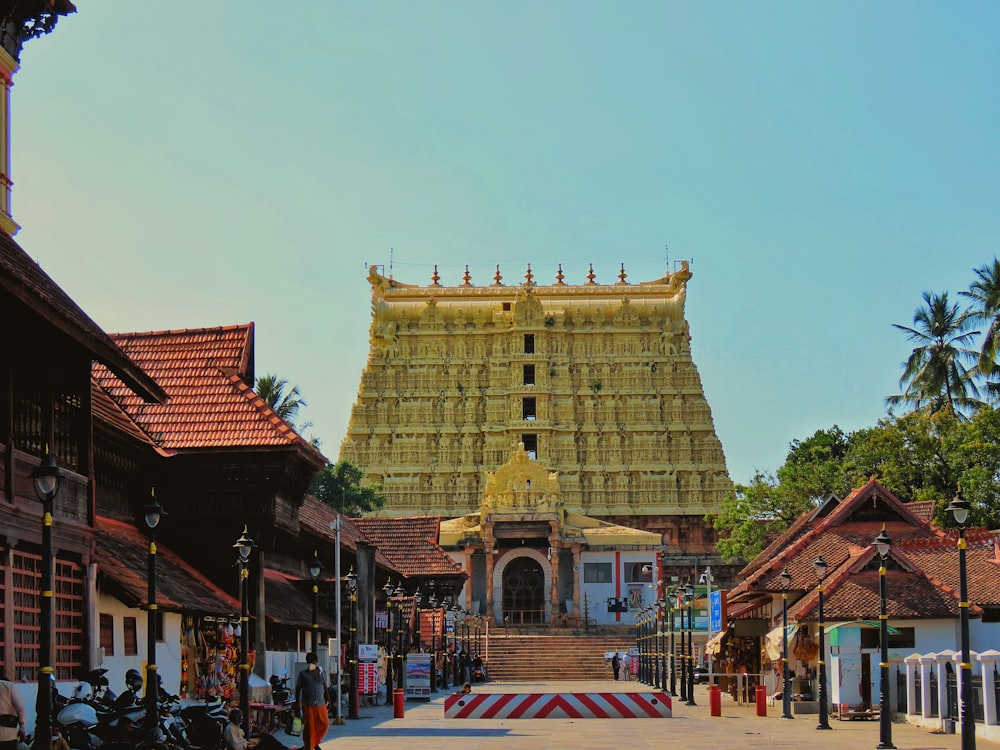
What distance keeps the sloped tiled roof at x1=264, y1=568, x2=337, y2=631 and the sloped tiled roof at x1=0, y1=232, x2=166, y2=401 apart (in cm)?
1014

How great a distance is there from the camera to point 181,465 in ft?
95.8

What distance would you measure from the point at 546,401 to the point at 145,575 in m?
68.8

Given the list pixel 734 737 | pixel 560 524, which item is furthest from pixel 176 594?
pixel 560 524

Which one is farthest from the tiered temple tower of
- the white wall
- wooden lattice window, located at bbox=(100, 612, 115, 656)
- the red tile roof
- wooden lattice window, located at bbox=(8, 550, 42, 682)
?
wooden lattice window, located at bbox=(8, 550, 42, 682)

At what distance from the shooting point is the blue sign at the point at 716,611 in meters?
41.8

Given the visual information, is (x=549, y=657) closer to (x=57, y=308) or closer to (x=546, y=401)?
(x=546, y=401)

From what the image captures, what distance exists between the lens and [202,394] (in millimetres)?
30578

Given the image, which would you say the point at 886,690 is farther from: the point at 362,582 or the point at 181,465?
the point at 362,582

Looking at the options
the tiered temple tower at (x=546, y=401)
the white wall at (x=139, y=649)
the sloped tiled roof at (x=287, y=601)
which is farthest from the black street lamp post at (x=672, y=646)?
the tiered temple tower at (x=546, y=401)

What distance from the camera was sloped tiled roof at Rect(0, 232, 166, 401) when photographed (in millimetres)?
17208

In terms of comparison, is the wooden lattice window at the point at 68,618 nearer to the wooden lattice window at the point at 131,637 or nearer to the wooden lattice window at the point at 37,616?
the wooden lattice window at the point at 37,616

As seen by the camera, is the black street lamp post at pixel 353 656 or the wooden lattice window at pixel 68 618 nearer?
Result: the wooden lattice window at pixel 68 618

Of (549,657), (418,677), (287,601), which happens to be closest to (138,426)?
(287,601)

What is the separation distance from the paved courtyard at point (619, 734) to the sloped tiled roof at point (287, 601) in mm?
2657
